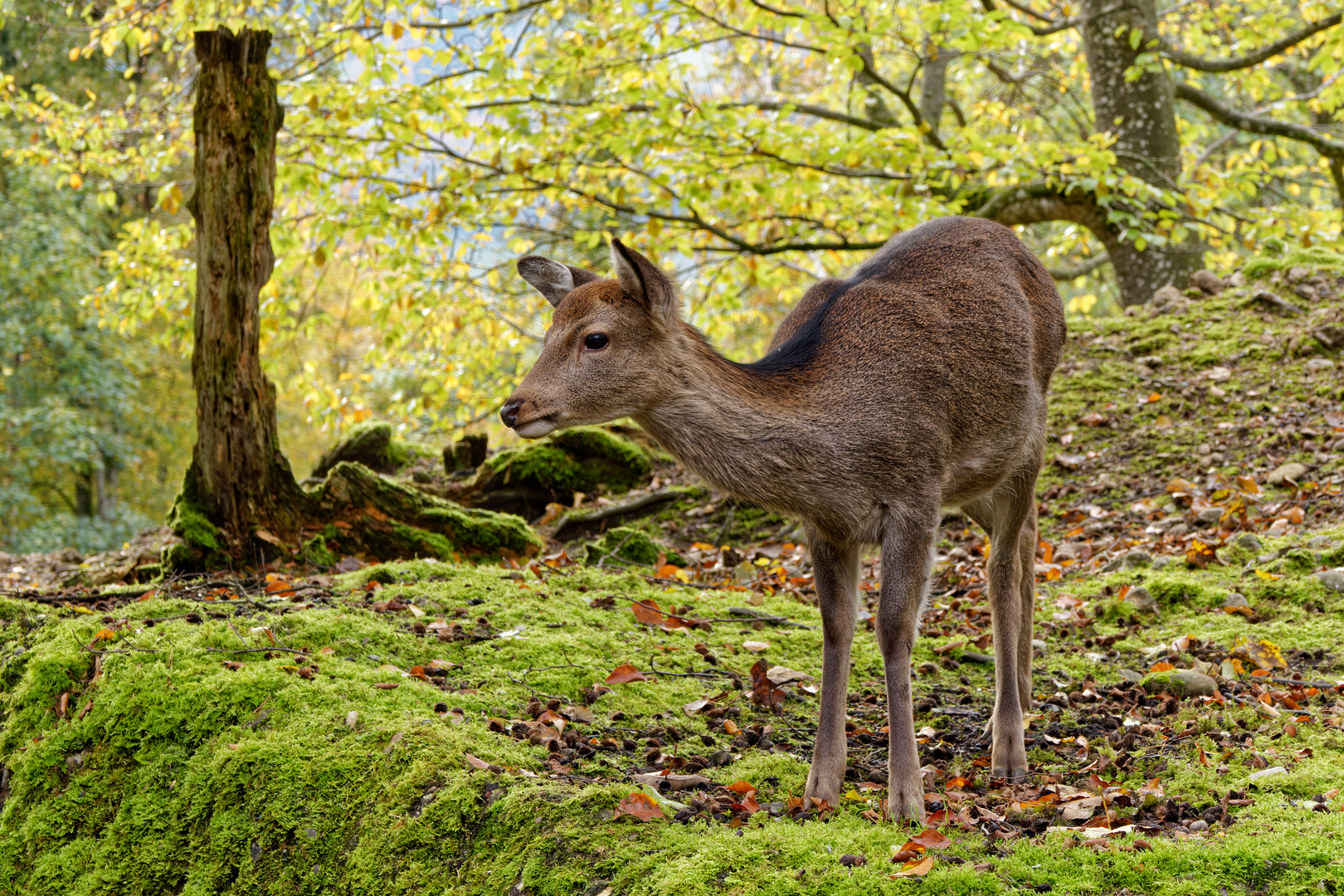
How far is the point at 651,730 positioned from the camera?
4.46 metres

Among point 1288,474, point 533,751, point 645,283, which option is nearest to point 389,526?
point 533,751

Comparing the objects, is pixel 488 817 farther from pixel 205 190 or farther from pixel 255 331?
pixel 205 190

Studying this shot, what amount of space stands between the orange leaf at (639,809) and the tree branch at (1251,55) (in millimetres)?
11719

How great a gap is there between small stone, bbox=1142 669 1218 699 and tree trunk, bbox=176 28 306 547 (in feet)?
17.1

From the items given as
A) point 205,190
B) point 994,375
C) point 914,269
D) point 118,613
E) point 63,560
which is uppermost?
point 205,190

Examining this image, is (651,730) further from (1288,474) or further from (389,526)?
(1288,474)

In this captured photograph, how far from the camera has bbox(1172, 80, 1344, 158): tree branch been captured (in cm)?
1247

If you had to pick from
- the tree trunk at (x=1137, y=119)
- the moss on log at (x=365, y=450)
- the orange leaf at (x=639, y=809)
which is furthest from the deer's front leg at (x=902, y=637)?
the tree trunk at (x=1137, y=119)

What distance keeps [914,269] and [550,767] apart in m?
2.71

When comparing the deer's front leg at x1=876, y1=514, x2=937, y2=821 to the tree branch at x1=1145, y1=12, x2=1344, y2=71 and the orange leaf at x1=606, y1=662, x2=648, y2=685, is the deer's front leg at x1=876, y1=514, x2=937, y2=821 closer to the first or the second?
the orange leaf at x1=606, y1=662, x2=648, y2=685

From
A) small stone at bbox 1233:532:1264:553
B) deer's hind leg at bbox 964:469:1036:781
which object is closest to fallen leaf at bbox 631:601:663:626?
deer's hind leg at bbox 964:469:1036:781

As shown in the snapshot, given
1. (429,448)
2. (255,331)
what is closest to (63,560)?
(429,448)

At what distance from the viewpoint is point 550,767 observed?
389 centimetres

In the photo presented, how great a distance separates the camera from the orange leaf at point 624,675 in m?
4.86
